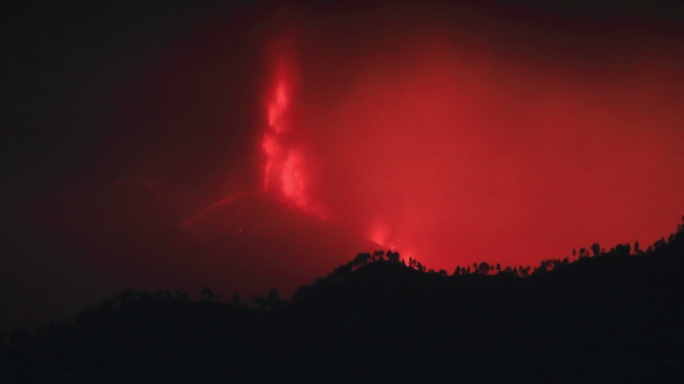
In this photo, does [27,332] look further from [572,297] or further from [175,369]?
[572,297]

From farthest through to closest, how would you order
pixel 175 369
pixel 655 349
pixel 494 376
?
pixel 175 369 < pixel 494 376 < pixel 655 349

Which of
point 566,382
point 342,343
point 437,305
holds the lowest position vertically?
point 566,382

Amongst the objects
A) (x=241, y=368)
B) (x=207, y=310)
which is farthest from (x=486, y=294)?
(x=207, y=310)

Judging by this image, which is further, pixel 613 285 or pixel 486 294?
pixel 486 294

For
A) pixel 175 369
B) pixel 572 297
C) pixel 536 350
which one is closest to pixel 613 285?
pixel 572 297

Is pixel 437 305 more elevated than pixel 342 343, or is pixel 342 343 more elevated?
pixel 437 305

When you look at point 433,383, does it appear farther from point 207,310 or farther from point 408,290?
point 207,310

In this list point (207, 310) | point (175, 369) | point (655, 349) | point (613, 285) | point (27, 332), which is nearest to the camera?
point (655, 349)
